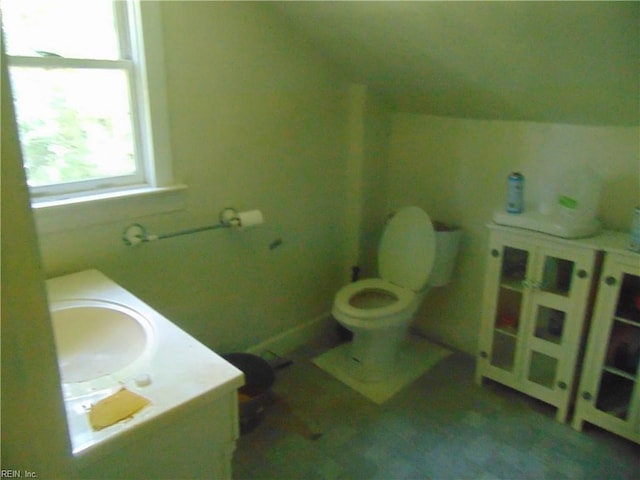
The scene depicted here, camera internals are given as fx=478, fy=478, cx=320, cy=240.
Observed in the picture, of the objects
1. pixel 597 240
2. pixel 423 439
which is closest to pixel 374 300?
pixel 423 439

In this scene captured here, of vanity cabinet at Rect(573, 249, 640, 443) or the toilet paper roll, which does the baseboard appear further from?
vanity cabinet at Rect(573, 249, 640, 443)

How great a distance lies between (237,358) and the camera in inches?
86.0

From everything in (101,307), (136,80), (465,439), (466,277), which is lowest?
(465,439)

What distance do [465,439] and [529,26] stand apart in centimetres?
157

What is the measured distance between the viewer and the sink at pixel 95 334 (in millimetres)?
1355

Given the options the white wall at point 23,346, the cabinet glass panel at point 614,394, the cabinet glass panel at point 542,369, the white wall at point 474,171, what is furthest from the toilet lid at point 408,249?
the white wall at point 23,346

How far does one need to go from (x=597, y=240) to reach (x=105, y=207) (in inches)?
73.5

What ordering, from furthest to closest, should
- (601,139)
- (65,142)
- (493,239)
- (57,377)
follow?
1. (493,239)
2. (601,139)
3. (65,142)
4. (57,377)

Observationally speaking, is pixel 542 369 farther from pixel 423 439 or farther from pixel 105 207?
pixel 105 207

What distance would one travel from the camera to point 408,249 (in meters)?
2.40

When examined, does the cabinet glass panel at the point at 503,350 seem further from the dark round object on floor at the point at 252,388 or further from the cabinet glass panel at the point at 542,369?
the dark round object on floor at the point at 252,388

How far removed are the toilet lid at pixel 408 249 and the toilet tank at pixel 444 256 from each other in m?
0.07

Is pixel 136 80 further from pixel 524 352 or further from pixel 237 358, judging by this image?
pixel 524 352

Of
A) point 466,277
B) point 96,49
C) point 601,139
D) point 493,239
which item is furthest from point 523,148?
point 96,49
